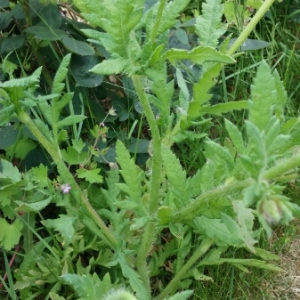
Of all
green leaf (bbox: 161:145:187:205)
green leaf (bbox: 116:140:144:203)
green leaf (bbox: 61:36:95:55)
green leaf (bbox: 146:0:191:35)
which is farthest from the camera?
green leaf (bbox: 61:36:95:55)

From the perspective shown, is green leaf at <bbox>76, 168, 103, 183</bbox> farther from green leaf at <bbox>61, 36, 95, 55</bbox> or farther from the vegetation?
green leaf at <bbox>61, 36, 95, 55</bbox>

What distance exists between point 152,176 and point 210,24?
0.56 m

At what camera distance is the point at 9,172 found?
6.47 feet

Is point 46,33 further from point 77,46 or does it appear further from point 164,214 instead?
point 164,214

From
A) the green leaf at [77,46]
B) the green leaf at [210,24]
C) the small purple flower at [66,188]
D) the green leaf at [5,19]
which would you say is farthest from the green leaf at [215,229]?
the green leaf at [5,19]

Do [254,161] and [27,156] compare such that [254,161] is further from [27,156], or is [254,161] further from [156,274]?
[27,156]

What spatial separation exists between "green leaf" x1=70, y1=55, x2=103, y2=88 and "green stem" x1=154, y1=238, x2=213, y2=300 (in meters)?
0.77

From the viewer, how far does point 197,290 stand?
2.05m

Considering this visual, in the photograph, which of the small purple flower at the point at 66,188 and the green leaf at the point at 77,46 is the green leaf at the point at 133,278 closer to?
the small purple flower at the point at 66,188

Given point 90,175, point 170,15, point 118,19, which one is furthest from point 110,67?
point 90,175

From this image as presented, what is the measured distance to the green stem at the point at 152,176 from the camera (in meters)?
1.55

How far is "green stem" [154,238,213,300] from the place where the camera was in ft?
6.20

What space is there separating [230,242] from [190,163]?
657 mm

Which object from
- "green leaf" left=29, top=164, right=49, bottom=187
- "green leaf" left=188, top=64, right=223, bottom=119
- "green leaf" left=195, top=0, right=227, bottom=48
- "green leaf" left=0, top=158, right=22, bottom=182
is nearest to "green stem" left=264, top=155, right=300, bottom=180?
"green leaf" left=188, top=64, right=223, bottom=119
